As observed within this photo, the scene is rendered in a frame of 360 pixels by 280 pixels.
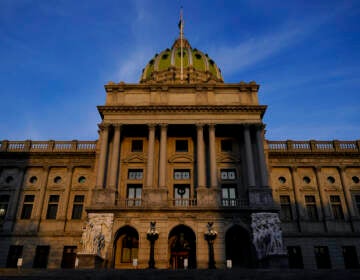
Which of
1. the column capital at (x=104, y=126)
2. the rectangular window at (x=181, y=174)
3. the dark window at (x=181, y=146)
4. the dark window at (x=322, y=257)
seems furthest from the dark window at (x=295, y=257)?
the column capital at (x=104, y=126)

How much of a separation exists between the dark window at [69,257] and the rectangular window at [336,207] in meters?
31.1

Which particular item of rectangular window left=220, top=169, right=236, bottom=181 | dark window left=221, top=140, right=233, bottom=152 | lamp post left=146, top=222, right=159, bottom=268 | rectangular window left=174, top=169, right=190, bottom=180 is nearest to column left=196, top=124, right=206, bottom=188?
rectangular window left=174, top=169, right=190, bottom=180

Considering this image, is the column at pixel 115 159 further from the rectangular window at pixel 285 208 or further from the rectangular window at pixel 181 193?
the rectangular window at pixel 285 208

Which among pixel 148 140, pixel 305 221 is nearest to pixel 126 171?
pixel 148 140

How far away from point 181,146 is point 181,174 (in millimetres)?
3643

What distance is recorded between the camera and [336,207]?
1613 inches

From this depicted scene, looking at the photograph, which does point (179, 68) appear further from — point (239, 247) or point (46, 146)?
point (239, 247)

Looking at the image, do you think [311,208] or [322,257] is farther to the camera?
[311,208]

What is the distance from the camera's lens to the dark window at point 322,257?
124 feet

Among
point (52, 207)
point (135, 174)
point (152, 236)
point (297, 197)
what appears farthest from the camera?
point (297, 197)

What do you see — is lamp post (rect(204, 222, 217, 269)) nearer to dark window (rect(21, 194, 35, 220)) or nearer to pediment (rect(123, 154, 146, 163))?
pediment (rect(123, 154, 146, 163))

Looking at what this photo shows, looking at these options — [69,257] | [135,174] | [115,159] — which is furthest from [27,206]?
[135,174]

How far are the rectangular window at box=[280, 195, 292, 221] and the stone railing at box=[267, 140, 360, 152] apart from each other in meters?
6.28

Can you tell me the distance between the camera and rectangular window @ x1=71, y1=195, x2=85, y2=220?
40000 mm
